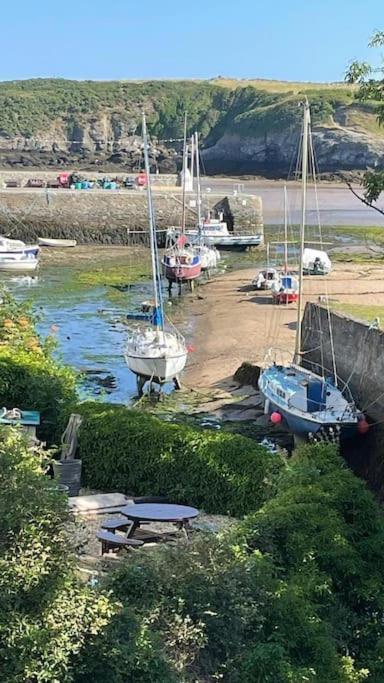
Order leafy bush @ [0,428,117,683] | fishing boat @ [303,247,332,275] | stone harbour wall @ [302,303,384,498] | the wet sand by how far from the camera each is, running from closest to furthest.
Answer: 1. leafy bush @ [0,428,117,683]
2. stone harbour wall @ [302,303,384,498]
3. the wet sand
4. fishing boat @ [303,247,332,275]

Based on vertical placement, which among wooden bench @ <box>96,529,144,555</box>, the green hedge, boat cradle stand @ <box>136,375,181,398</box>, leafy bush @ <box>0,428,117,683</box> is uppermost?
leafy bush @ <box>0,428,117,683</box>

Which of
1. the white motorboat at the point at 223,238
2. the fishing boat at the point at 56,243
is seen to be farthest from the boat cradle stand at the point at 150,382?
the fishing boat at the point at 56,243

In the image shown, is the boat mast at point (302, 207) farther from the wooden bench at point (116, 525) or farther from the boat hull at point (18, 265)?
the boat hull at point (18, 265)

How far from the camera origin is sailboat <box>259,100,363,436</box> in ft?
57.6

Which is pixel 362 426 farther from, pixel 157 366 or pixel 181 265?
pixel 181 265

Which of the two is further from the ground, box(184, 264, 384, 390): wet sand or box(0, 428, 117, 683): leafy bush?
box(0, 428, 117, 683): leafy bush

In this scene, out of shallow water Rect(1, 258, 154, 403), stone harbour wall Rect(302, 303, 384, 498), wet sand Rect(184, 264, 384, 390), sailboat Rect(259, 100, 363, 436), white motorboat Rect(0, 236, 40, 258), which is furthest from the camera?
white motorboat Rect(0, 236, 40, 258)

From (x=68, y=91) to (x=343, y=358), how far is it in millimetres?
178369

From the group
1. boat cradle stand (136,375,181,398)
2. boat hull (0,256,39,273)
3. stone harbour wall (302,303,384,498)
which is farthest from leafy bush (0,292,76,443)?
boat hull (0,256,39,273)

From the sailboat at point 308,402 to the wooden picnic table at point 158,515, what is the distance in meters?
6.79

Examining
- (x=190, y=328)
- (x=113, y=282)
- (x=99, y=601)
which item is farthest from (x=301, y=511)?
(x=113, y=282)

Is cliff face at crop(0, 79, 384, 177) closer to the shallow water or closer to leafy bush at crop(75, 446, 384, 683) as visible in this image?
the shallow water

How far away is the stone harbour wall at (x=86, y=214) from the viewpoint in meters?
57.2

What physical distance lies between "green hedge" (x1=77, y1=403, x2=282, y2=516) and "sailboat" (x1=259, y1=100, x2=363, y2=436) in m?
3.84
